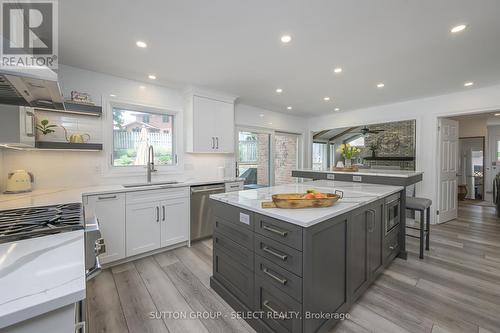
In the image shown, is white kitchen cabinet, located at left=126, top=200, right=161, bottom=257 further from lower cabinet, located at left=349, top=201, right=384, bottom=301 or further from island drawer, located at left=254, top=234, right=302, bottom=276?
lower cabinet, located at left=349, top=201, right=384, bottom=301

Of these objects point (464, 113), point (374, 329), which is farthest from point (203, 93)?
point (464, 113)

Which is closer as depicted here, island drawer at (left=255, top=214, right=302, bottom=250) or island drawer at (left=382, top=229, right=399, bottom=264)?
island drawer at (left=255, top=214, right=302, bottom=250)

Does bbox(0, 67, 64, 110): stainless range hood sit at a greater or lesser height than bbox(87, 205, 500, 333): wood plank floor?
greater

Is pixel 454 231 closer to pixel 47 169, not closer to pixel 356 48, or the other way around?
pixel 356 48

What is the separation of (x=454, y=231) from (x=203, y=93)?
4.90 m

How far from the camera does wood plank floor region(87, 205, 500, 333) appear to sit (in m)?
1.63

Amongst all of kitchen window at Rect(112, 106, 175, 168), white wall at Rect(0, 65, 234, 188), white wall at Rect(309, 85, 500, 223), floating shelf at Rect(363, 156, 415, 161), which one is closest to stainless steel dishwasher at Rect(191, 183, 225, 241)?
white wall at Rect(0, 65, 234, 188)

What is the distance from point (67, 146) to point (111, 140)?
1.87ft

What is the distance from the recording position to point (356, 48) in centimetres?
226

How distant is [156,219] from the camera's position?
9.16 ft

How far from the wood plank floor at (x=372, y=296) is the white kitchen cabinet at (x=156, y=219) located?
199mm

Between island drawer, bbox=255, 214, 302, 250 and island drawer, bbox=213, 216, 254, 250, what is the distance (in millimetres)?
125

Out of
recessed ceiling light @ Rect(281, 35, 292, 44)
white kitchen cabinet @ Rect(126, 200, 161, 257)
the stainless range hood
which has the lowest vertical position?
white kitchen cabinet @ Rect(126, 200, 161, 257)

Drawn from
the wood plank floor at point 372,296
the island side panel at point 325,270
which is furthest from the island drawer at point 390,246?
the island side panel at point 325,270
